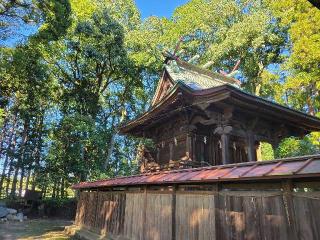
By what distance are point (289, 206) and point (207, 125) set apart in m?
8.64

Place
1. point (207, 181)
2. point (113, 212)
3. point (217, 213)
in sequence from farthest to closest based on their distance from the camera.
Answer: point (113, 212) → point (217, 213) → point (207, 181)

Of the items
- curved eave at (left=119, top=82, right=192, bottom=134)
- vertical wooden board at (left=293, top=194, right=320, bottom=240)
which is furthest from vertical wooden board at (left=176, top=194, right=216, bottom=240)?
curved eave at (left=119, top=82, right=192, bottom=134)

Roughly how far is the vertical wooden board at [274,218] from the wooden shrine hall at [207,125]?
4984mm

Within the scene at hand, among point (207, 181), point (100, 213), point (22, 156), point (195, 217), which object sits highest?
point (22, 156)

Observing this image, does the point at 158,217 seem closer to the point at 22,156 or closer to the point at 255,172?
the point at 255,172

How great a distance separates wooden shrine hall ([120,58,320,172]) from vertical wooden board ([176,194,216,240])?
3.80m

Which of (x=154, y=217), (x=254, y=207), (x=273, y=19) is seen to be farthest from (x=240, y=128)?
(x=273, y=19)

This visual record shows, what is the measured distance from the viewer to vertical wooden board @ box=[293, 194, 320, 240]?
4.55 meters

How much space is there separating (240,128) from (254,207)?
7.17 m

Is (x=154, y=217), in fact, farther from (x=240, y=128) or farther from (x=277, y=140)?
(x=277, y=140)

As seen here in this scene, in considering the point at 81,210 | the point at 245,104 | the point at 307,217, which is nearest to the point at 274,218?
the point at 307,217

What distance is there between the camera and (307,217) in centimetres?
470

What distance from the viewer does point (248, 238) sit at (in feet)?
18.3

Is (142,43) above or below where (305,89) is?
above
